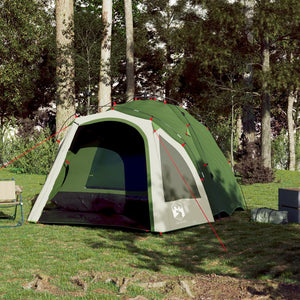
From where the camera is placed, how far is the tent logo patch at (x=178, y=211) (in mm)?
7348

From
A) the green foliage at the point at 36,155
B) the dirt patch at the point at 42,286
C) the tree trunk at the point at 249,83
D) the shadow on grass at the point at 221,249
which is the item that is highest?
the tree trunk at the point at 249,83

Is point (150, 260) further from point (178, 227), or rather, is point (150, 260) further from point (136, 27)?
point (136, 27)

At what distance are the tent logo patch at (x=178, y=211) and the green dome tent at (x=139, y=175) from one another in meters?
0.02

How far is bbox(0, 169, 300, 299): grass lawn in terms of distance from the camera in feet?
14.9

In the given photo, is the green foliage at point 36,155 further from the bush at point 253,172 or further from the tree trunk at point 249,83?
the tree trunk at point 249,83

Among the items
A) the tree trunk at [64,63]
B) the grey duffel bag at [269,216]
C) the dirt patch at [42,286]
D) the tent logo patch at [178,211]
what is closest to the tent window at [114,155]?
the tent logo patch at [178,211]

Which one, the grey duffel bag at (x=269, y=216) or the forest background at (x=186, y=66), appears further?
the forest background at (x=186, y=66)

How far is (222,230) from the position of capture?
7434mm

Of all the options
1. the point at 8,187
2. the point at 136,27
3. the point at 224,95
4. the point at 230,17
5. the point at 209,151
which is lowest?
the point at 8,187

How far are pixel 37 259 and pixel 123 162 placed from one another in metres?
3.69

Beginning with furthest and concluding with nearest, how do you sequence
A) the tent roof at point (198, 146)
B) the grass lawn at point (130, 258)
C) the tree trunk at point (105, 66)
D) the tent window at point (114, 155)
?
the tree trunk at point (105, 66), the tent window at point (114, 155), the tent roof at point (198, 146), the grass lawn at point (130, 258)

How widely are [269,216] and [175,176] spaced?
1.83m

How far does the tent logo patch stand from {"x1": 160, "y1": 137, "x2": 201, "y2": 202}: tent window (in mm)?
120

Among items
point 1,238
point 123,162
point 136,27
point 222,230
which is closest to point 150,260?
point 222,230
